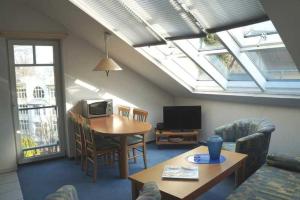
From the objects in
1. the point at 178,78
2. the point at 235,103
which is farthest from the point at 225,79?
the point at 178,78

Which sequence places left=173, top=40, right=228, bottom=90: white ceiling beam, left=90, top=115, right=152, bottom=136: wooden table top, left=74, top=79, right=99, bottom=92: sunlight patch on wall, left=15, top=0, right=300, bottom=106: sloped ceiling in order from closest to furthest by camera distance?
left=15, top=0, right=300, bottom=106: sloped ceiling, left=90, top=115, right=152, bottom=136: wooden table top, left=173, top=40, right=228, bottom=90: white ceiling beam, left=74, top=79, right=99, bottom=92: sunlight patch on wall

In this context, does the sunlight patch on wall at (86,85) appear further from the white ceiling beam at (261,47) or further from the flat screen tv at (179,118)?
the white ceiling beam at (261,47)

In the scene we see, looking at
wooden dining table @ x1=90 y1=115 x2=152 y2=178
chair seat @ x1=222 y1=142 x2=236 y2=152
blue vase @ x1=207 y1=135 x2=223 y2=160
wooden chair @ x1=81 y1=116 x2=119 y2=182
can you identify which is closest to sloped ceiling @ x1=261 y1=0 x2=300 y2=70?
blue vase @ x1=207 y1=135 x2=223 y2=160

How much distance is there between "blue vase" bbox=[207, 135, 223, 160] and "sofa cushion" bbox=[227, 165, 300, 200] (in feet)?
1.28

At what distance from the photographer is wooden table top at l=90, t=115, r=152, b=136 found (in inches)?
139

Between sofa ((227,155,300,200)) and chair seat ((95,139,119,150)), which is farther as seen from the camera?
chair seat ((95,139,119,150))

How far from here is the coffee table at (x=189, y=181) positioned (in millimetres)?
2115

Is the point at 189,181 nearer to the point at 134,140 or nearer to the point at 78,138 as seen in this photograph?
the point at 134,140

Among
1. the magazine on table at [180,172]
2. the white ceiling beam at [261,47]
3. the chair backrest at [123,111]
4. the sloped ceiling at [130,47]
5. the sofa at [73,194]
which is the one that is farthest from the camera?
the chair backrest at [123,111]

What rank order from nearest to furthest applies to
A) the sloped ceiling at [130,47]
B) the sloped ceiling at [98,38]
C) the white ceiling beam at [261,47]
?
the sloped ceiling at [130,47]
the white ceiling beam at [261,47]
the sloped ceiling at [98,38]

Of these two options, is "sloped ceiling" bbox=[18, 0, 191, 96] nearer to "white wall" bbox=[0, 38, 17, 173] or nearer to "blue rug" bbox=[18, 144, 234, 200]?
"white wall" bbox=[0, 38, 17, 173]

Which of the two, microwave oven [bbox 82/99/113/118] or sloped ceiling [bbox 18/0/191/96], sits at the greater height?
sloped ceiling [bbox 18/0/191/96]

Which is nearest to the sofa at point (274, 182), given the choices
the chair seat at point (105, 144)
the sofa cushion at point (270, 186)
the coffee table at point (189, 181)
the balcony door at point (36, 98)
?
the sofa cushion at point (270, 186)

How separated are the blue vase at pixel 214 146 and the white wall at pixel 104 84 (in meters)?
2.68
